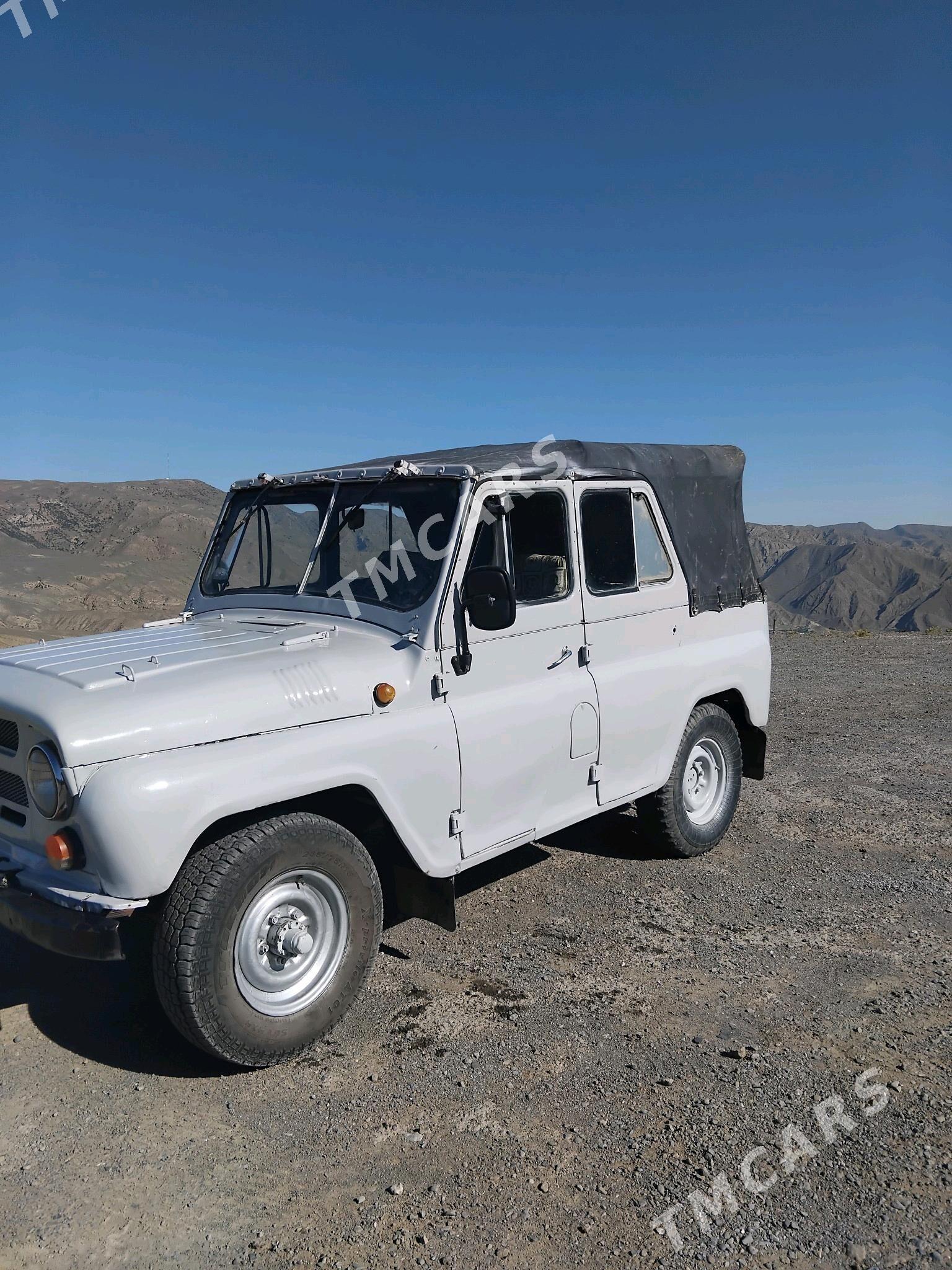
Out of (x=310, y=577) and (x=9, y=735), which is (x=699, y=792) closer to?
(x=310, y=577)

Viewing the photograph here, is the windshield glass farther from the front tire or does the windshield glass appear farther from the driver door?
the front tire

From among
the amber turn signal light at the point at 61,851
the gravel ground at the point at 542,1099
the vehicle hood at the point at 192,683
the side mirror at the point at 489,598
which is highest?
the side mirror at the point at 489,598

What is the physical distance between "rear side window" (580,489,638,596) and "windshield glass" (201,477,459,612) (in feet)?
3.11

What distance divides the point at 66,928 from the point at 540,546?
2.72 m

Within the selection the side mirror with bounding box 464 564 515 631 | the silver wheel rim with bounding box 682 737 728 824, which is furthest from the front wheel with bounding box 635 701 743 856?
the side mirror with bounding box 464 564 515 631

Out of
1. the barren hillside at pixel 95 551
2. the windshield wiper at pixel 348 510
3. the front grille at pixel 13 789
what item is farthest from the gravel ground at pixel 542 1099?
the barren hillside at pixel 95 551

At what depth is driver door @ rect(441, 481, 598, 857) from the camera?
4172 mm

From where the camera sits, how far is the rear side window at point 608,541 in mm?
4883

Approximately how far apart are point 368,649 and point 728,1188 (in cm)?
236

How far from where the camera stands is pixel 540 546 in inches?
183

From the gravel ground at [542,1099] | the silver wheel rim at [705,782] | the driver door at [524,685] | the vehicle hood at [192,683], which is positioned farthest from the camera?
the silver wheel rim at [705,782]

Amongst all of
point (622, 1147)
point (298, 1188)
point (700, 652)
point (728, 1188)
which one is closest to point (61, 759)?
point (298, 1188)

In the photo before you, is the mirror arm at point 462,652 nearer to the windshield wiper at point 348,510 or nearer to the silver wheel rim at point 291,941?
the windshield wiper at point 348,510

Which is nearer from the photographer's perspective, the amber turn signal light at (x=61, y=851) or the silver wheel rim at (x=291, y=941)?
the amber turn signal light at (x=61, y=851)
